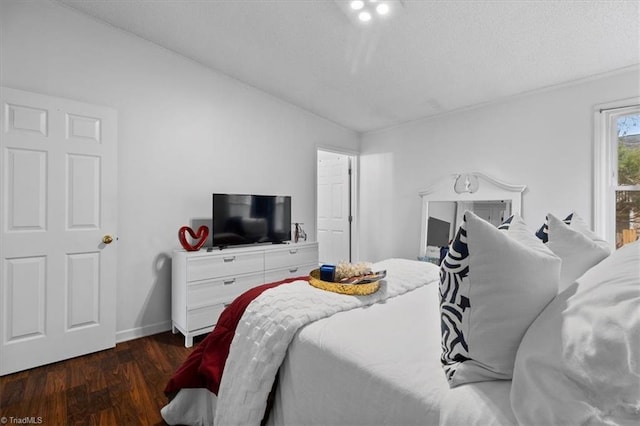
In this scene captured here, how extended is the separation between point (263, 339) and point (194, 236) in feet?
6.77

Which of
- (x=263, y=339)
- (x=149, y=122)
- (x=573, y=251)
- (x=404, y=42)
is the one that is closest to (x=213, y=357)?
(x=263, y=339)

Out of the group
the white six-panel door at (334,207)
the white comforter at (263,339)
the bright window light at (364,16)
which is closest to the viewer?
the white comforter at (263,339)

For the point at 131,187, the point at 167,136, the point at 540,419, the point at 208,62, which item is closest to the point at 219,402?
the point at 540,419

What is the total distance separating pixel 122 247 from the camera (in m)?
2.81

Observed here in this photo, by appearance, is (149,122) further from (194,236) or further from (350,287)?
(350,287)

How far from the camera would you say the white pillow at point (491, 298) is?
0.82 meters

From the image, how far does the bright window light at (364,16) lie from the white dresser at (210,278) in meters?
2.26

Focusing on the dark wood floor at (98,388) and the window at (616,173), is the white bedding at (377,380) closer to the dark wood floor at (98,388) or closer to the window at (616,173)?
the dark wood floor at (98,388)

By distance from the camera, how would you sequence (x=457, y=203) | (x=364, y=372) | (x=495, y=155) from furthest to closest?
(x=457, y=203)
(x=495, y=155)
(x=364, y=372)

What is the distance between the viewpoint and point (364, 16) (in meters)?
2.31

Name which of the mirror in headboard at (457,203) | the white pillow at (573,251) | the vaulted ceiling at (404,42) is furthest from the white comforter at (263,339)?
the mirror in headboard at (457,203)

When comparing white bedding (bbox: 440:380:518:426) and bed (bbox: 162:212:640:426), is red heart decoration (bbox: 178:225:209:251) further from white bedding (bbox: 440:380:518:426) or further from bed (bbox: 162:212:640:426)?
white bedding (bbox: 440:380:518:426)

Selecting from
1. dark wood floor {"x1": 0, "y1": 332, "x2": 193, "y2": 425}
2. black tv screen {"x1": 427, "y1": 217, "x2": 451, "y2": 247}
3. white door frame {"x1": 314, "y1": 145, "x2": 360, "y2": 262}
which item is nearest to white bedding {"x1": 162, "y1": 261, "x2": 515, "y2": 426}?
dark wood floor {"x1": 0, "y1": 332, "x2": 193, "y2": 425}

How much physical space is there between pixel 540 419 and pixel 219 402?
121 cm
